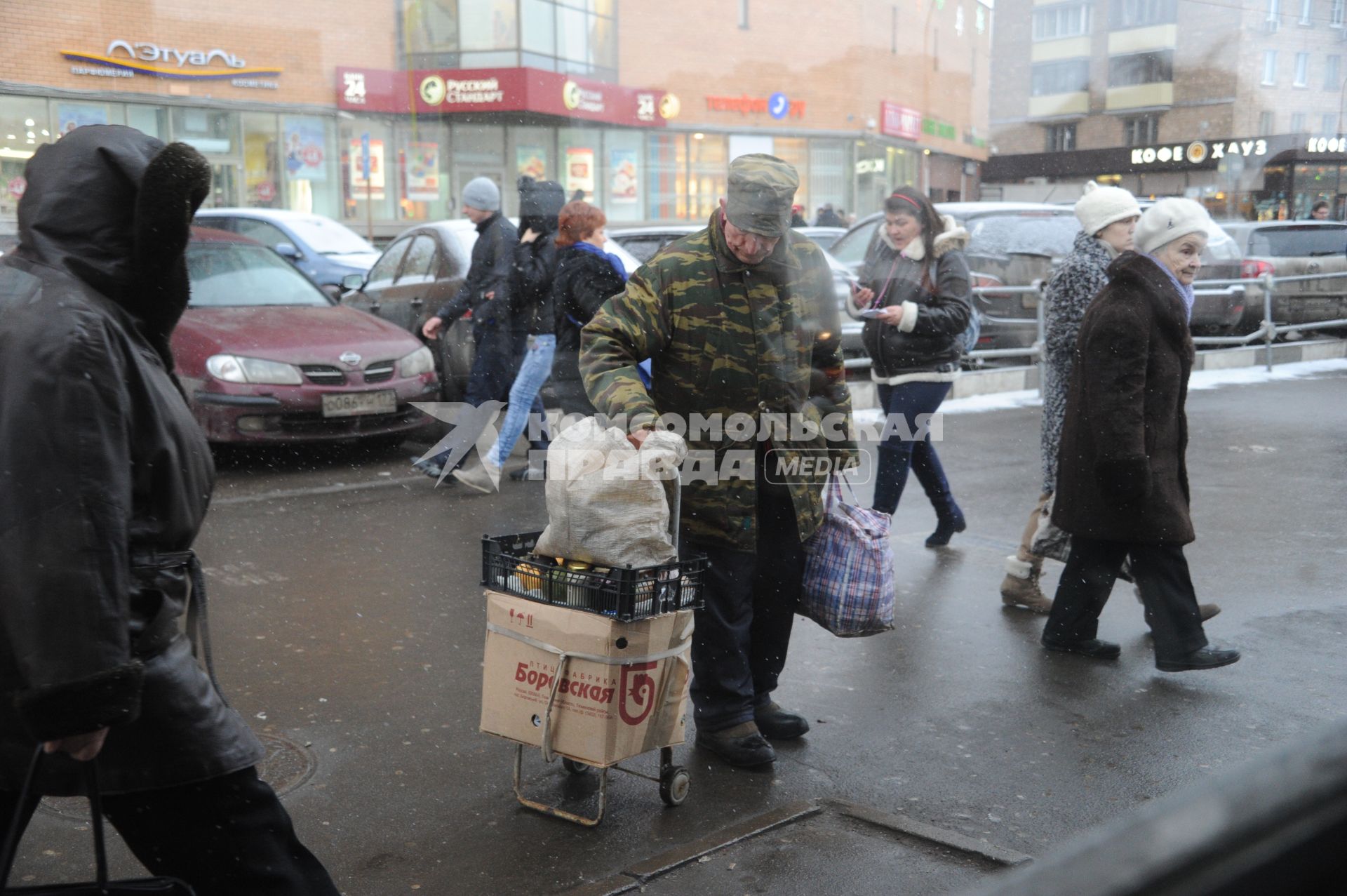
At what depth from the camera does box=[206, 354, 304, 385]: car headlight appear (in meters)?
8.30

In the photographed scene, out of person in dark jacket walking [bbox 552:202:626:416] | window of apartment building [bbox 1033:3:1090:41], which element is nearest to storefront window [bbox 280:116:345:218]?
window of apartment building [bbox 1033:3:1090:41]

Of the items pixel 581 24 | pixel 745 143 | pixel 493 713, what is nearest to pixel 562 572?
pixel 493 713

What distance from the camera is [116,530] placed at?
1.99 m

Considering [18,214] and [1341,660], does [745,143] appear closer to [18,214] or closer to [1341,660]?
[1341,660]

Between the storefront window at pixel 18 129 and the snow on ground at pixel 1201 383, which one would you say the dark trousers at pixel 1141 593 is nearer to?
the snow on ground at pixel 1201 383

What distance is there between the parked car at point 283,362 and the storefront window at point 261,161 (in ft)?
57.8

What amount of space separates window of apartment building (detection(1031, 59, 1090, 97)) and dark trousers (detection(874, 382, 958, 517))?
28.3 metres

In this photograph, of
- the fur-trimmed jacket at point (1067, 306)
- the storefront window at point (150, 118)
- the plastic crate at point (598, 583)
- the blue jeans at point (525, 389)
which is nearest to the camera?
the plastic crate at point (598, 583)

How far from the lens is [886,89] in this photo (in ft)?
123

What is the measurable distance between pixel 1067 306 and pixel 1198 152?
33.0 metres

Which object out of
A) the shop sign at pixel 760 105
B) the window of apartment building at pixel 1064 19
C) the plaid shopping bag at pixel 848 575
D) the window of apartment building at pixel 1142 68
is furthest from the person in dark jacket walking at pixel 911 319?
the window of apartment building at pixel 1142 68

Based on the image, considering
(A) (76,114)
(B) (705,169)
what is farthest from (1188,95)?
(A) (76,114)

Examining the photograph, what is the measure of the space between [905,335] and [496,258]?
10.4ft

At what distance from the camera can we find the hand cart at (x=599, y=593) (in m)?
3.40
